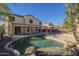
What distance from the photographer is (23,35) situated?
12.3 feet

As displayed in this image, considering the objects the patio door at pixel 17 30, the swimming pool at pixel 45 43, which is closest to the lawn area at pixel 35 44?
the swimming pool at pixel 45 43

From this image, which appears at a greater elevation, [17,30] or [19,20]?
[19,20]

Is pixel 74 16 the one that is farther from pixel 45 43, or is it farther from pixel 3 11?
pixel 3 11

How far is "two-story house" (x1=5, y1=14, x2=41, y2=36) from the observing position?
12.1 feet

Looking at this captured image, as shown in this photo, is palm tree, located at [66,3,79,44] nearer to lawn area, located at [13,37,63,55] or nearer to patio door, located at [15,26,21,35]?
lawn area, located at [13,37,63,55]

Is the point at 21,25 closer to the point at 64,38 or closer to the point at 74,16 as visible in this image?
the point at 64,38

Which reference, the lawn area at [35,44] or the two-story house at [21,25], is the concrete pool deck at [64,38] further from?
the two-story house at [21,25]

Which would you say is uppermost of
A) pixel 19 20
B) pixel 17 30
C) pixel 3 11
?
pixel 3 11

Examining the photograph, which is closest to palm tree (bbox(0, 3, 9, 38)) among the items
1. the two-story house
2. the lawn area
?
the two-story house

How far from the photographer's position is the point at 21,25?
3678mm

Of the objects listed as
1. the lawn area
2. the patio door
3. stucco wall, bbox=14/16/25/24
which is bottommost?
Result: the lawn area

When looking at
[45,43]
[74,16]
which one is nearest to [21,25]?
[45,43]

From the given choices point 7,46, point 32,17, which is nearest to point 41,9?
point 32,17

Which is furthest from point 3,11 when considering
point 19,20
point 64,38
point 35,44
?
point 64,38
